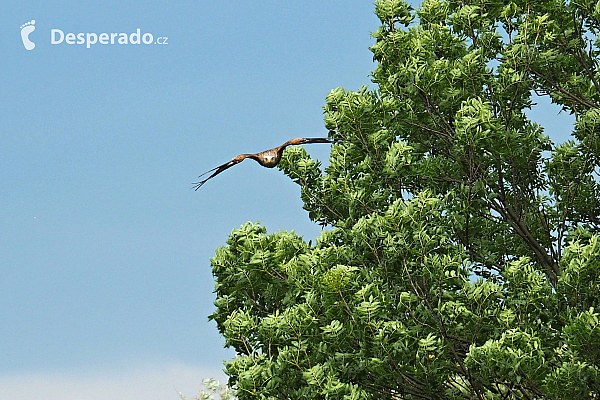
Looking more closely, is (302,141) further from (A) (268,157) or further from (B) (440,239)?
(B) (440,239)

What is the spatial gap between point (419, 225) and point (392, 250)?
20.0 inches

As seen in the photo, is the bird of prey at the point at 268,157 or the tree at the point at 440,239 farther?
the bird of prey at the point at 268,157

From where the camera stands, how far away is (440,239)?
1139 cm

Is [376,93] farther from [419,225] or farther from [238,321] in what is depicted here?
[238,321]

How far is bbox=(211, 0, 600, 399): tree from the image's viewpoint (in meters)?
11.0

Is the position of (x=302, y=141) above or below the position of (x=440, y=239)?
above

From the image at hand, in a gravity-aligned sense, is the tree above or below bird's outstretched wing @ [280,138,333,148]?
below

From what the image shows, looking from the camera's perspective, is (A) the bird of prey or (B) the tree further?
(A) the bird of prey

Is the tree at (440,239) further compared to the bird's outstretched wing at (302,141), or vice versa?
the bird's outstretched wing at (302,141)

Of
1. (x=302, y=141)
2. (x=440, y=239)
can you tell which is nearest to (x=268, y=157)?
(x=302, y=141)

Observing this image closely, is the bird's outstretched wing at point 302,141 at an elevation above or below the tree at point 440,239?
above

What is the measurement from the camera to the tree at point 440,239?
1104 centimetres

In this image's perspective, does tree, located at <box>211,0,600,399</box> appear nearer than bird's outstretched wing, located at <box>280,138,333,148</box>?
Yes

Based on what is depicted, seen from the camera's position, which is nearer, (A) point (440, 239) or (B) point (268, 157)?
(A) point (440, 239)
